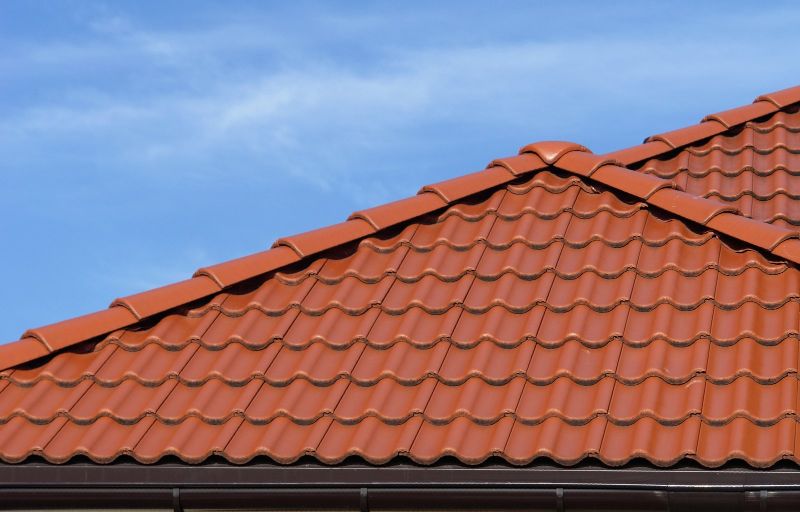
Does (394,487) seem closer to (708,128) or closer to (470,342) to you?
(470,342)

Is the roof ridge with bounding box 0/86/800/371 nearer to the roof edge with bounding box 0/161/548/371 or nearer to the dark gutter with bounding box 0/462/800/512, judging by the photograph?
the roof edge with bounding box 0/161/548/371

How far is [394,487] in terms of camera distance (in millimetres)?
5855

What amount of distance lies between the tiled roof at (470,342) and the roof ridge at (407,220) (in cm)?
1

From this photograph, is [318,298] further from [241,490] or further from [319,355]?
[241,490]

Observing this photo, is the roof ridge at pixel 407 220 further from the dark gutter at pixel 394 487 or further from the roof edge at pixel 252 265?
the dark gutter at pixel 394 487

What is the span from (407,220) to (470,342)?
1.56m

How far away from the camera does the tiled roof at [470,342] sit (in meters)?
5.98

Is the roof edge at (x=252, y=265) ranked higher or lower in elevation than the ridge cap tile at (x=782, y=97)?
lower

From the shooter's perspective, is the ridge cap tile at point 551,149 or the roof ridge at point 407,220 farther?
the ridge cap tile at point 551,149

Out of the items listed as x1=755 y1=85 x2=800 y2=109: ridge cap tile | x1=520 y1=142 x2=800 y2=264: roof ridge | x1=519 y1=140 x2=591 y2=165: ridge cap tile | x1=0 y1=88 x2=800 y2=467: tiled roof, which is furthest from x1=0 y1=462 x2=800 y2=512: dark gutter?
x1=755 y1=85 x2=800 y2=109: ridge cap tile

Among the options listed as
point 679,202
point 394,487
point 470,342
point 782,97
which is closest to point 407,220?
point 470,342

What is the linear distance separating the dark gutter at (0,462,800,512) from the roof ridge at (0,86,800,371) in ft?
3.58

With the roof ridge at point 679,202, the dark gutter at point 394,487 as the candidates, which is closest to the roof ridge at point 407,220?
the roof ridge at point 679,202

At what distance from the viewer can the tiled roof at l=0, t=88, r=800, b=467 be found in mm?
5984
